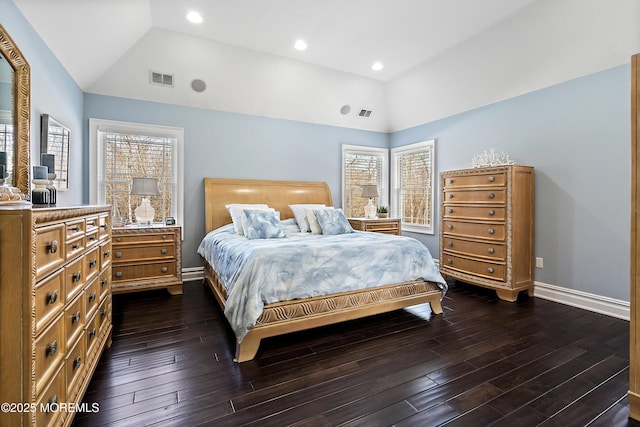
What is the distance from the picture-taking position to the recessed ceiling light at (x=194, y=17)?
131 inches

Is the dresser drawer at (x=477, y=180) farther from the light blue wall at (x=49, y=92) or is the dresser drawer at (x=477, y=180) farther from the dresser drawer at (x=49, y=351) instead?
the light blue wall at (x=49, y=92)

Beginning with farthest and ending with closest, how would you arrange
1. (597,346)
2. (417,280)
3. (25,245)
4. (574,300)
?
(574,300) < (417,280) < (597,346) < (25,245)

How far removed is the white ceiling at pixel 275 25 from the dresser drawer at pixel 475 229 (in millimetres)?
2302

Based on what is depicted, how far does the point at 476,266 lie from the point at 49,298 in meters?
4.06

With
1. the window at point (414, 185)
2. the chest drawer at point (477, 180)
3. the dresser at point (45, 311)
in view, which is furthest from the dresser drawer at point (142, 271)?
the window at point (414, 185)

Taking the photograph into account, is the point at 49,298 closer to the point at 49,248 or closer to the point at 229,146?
the point at 49,248

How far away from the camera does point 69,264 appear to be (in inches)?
58.2

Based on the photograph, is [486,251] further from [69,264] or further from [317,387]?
[69,264]

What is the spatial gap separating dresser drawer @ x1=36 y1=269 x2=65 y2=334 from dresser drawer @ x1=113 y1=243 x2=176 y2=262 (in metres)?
2.44

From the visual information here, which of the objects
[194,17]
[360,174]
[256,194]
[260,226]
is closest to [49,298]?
[260,226]

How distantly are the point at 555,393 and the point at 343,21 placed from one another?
3.82 m

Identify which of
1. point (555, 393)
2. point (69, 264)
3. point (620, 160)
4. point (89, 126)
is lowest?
point (555, 393)

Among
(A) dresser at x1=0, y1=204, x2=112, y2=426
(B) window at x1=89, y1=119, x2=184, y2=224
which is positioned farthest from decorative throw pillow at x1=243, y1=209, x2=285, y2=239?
(A) dresser at x1=0, y1=204, x2=112, y2=426

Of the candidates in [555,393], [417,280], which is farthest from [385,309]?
[555,393]
